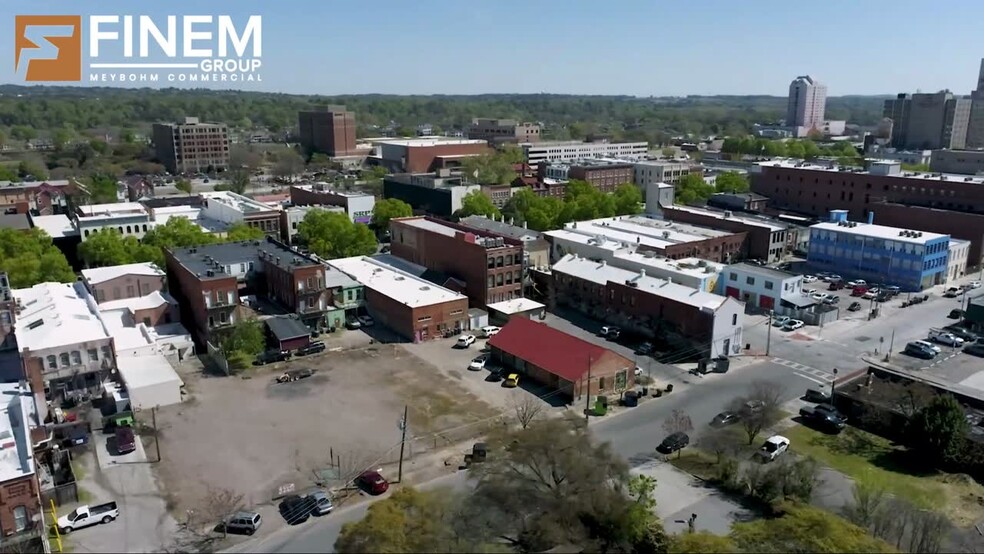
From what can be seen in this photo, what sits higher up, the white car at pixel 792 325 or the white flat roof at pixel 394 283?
the white flat roof at pixel 394 283

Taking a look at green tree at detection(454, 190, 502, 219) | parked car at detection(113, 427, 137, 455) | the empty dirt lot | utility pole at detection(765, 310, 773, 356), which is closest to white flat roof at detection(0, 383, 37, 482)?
parked car at detection(113, 427, 137, 455)

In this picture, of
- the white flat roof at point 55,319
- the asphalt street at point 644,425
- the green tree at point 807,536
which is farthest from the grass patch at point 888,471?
the white flat roof at point 55,319

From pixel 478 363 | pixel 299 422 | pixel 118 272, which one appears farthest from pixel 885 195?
pixel 118 272

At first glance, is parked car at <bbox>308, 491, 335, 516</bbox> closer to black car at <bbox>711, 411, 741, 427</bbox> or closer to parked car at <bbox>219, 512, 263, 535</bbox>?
parked car at <bbox>219, 512, 263, 535</bbox>

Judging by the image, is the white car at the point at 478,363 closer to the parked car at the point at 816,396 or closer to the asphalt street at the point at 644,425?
the asphalt street at the point at 644,425

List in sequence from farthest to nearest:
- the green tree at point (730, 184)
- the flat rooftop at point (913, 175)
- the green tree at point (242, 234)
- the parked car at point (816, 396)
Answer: the green tree at point (730, 184) < the flat rooftop at point (913, 175) < the green tree at point (242, 234) < the parked car at point (816, 396)

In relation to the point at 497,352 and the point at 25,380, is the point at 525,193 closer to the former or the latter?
the point at 497,352
